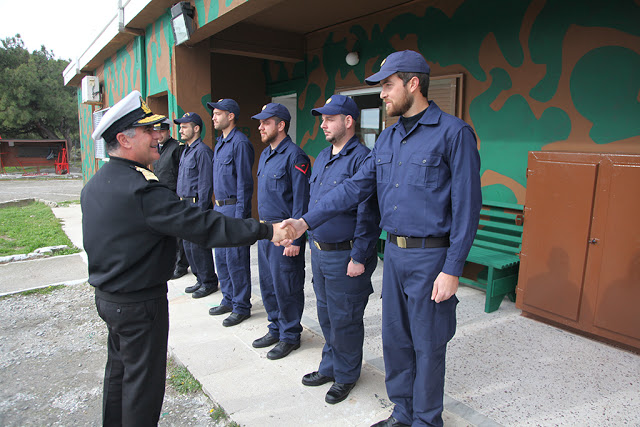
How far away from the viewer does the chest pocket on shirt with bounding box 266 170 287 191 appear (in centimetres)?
338

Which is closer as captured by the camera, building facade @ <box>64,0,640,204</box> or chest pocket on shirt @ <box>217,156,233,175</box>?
building facade @ <box>64,0,640,204</box>

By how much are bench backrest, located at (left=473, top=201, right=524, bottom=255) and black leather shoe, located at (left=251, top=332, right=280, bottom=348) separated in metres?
2.53

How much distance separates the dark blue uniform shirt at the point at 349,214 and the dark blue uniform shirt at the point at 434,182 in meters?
0.28

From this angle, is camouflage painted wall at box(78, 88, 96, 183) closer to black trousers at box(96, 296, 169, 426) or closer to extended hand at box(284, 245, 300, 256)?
extended hand at box(284, 245, 300, 256)

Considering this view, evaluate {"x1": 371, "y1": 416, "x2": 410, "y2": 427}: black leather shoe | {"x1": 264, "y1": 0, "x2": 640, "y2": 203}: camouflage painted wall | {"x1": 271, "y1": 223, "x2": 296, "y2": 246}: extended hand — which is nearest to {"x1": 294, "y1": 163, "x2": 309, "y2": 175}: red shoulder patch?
{"x1": 271, "y1": 223, "x2": 296, "y2": 246}: extended hand

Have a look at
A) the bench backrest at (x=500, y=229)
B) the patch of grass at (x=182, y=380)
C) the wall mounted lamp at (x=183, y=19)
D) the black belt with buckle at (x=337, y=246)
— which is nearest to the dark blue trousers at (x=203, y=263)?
the patch of grass at (x=182, y=380)

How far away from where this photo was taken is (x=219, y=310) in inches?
167

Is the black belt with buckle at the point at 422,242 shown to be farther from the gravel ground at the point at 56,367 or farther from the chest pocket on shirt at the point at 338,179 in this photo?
Result: the gravel ground at the point at 56,367

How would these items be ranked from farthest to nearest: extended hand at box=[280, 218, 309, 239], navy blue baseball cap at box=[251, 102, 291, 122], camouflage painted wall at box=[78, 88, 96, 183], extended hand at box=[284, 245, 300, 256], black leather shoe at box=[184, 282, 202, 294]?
camouflage painted wall at box=[78, 88, 96, 183] → black leather shoe at box=[184, 282, 202, 294] → navy blue baseball cap at box=[251, 102, 291, 122] → extended hand at box=[284, 245, 300, 256] → extended hand at box=[280, 218, 309, 239]

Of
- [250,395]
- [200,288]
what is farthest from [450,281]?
[200,288]

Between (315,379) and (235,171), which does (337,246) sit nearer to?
(315,379)

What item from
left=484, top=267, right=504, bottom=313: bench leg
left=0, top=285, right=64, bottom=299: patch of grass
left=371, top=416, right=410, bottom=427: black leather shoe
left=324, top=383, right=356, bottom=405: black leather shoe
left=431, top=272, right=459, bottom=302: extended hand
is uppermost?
left=431, top=272, right=459, bottom=302: extended hand

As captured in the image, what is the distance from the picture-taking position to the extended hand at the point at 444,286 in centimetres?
203

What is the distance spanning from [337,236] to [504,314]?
2.34m
